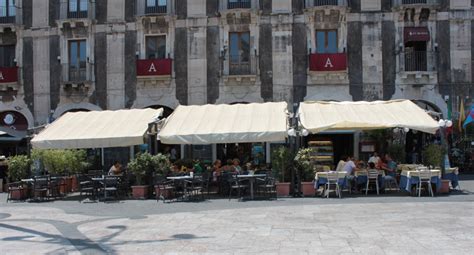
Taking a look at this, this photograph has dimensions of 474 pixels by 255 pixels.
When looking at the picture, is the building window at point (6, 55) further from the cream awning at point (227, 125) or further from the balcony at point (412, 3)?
the balcony at point (412, 3)

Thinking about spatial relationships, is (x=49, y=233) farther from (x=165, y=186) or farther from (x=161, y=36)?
(x=161, y=36)

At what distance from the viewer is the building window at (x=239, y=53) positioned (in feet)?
78.4

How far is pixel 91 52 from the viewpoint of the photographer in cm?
2472

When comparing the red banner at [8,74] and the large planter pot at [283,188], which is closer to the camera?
the large planter pot at [283,188]

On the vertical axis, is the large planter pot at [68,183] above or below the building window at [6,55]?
below

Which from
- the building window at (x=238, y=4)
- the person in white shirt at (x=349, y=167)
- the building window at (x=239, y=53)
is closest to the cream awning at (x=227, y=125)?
the person in white shirt at (x=349, y=167)

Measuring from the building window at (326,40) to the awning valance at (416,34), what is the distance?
3030 mm

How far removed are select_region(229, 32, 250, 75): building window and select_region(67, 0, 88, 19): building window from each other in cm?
695

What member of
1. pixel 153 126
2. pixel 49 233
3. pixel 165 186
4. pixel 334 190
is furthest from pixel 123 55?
pixel 49 233

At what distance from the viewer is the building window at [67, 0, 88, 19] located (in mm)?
24828

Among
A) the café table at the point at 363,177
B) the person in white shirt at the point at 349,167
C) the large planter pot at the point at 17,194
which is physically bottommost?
the large planter pot at the point at 17,194

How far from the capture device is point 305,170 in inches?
593

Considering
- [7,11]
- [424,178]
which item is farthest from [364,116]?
[7,11]

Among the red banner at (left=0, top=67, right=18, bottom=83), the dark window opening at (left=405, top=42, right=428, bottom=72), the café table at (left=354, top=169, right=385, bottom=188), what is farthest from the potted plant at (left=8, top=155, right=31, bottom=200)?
the dark window opening at (left=405, top=42, right=428, bottom=72)
